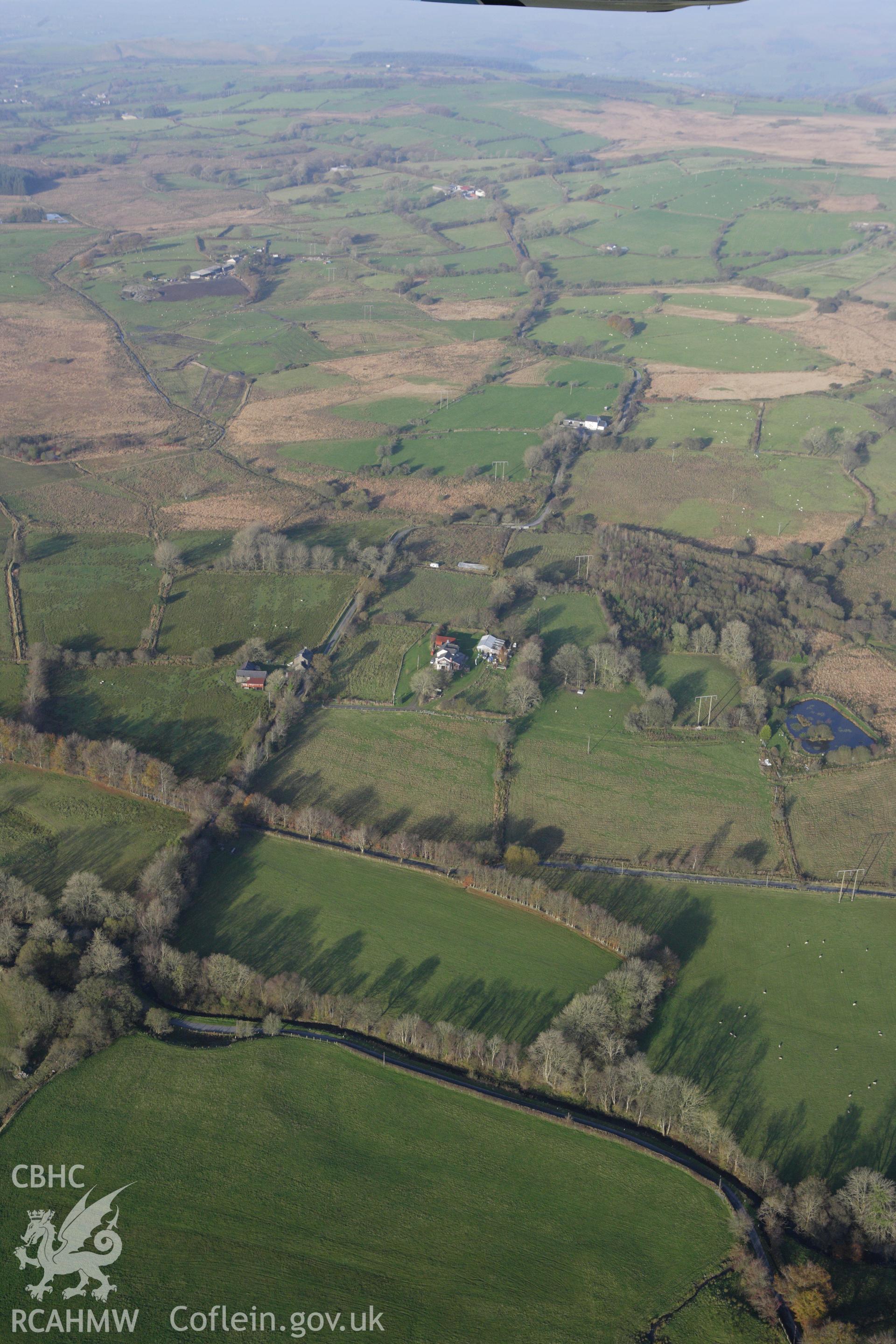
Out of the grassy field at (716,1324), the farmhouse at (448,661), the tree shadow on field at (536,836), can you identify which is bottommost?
the grassy field at (716,1324)

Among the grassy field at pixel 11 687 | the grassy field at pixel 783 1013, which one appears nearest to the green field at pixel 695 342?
the grassy field at pixel 783 1013

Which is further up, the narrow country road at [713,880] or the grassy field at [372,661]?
the grassy field at [372,661]

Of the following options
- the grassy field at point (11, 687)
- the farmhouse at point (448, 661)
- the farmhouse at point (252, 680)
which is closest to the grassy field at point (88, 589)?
the grassy field at point (11, 687)

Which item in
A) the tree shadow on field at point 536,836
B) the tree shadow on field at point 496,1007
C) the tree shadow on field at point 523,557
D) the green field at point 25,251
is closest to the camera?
the tree shadow on field at point 496,1007

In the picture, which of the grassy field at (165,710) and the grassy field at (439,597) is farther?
the grassy field at (439,597)

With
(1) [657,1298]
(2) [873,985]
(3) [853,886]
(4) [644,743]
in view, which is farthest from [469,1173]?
(4) [644,743]

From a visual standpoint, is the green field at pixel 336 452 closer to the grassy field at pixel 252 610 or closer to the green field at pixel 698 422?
the grassy field at pixel 252 610

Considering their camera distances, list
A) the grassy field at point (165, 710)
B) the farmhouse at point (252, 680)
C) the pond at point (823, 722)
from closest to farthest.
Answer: the grassy field at point (165, 710)
the pond at point (823, 722)
the farmhouse at point (252, 680)
